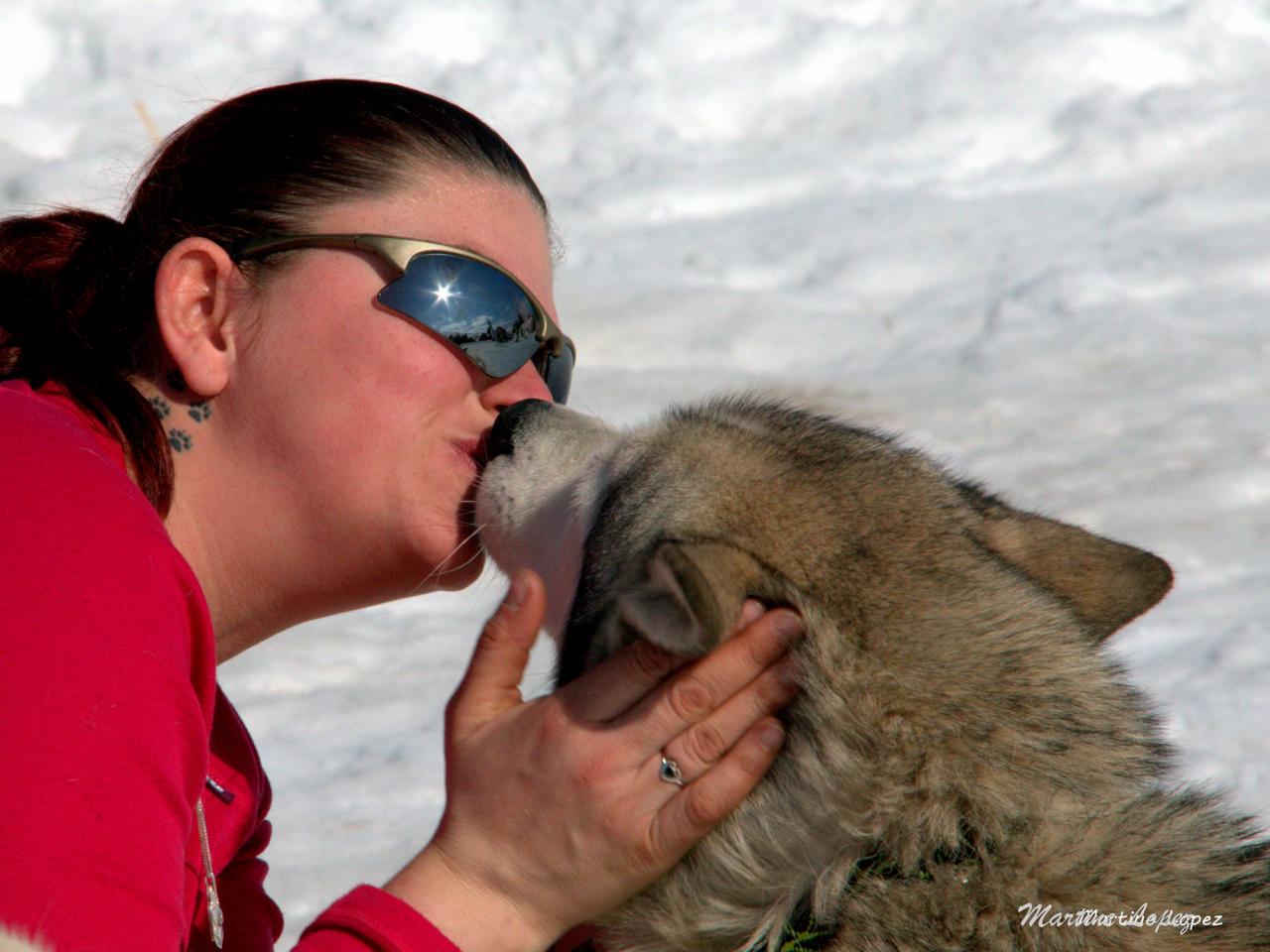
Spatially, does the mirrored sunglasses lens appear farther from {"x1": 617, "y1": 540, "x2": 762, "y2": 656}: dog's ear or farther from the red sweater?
{"x1": 617, "y1": 540, "x2": 762, "y2": 656}: dog's ear

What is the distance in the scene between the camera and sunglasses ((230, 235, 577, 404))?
2.64 metres

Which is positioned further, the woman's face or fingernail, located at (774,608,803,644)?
the woman's face

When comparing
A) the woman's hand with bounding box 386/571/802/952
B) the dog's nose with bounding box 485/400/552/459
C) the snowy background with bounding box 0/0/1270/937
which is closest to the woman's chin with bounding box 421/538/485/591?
the dog's nose with bounding box 485/400/552/459

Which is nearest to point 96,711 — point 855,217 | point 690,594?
point 690,594

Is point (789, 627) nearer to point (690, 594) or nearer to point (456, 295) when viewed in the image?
point (690, 594)

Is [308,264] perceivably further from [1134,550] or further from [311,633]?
[311,633]

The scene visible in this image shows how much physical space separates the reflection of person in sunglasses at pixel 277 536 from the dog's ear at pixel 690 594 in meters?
0.05

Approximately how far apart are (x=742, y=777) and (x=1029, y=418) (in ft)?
13.6

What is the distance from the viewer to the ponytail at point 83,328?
2.47 metres

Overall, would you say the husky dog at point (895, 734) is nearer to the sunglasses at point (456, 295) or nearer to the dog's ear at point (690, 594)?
the dog's ear at point (690, 594)

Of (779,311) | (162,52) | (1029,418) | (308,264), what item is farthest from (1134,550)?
(162,52)

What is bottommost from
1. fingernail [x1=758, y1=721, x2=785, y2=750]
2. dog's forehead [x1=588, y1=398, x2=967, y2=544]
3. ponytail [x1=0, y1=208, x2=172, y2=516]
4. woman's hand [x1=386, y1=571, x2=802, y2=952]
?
woman's hand [x1=386, y1=571, x2=802, y2=952]

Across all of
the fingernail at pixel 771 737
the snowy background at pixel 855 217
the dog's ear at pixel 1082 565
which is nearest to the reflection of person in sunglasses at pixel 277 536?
the fingernail at pixel 771 737

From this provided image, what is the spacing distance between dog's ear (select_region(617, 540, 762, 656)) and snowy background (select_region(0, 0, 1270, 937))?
2.33 m
